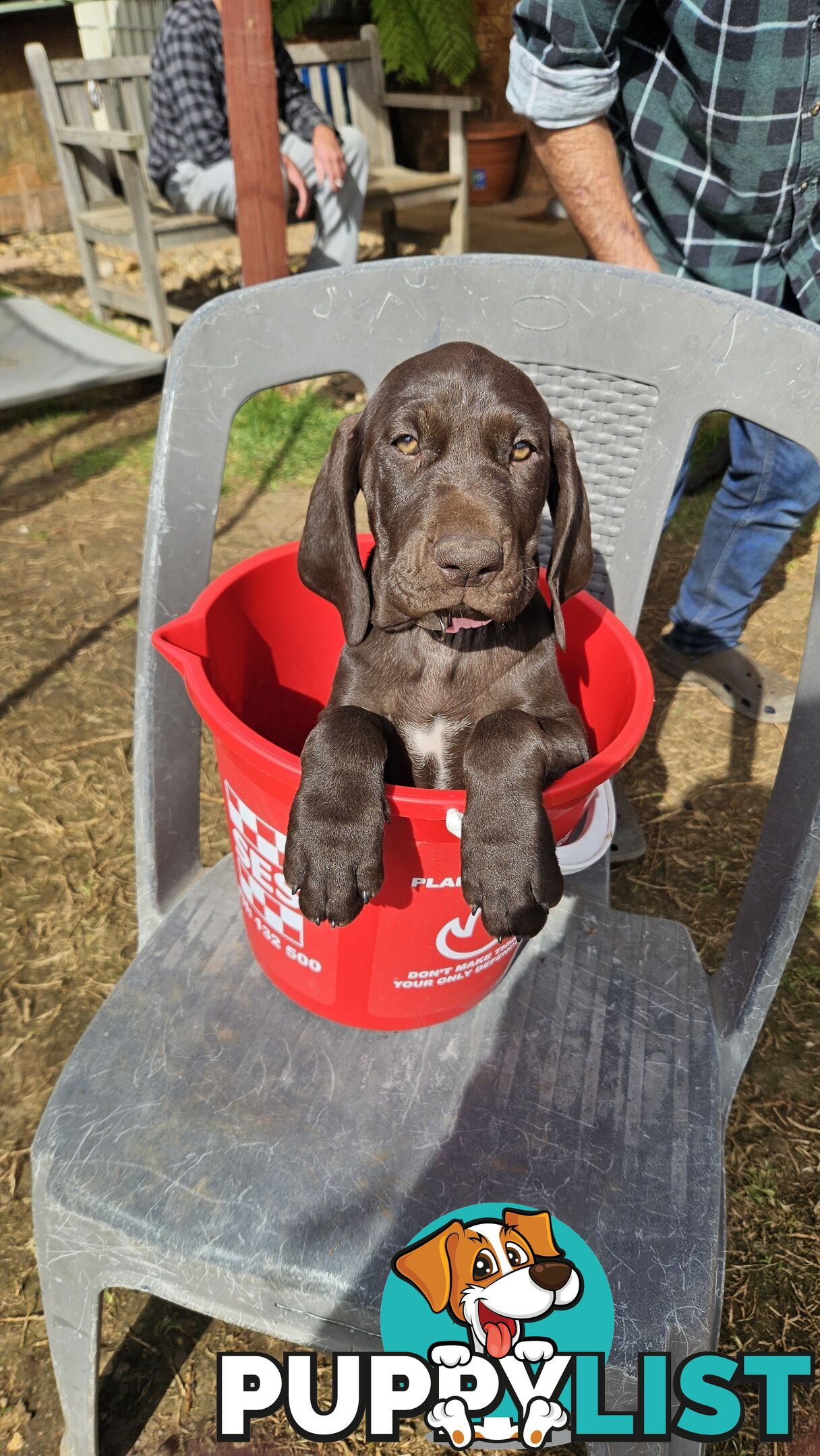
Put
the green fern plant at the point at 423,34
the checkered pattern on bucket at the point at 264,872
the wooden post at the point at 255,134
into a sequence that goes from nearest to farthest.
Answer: the checkered pattern on bucket at the point at 264,872
the wooden post at the point at 255,134
the green fern plant at the point at 423,34

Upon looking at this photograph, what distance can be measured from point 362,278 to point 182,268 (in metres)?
7.96

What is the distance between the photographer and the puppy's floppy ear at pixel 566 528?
1.96m

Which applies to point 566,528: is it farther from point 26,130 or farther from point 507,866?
point 26,130

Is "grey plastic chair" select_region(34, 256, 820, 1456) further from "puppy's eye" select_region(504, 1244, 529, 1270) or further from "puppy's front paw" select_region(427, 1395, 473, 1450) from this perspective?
"puppy's front paw" select_region(427, 1395, 473, 1450)

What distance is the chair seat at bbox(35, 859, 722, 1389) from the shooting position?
1.53 m

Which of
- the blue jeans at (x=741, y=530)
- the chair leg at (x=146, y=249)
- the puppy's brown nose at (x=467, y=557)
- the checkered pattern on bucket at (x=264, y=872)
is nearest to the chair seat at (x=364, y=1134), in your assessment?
the checkered pattern on bucket at (x=264, y=872)

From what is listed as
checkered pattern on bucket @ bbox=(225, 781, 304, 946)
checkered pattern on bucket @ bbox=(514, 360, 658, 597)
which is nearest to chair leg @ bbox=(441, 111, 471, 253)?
checkered pattern on bucket @ bbox=(514, 360, 658, 597)

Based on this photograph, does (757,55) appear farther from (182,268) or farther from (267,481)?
(182,268)

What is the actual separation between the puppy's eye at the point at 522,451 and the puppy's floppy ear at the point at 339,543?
0.33m

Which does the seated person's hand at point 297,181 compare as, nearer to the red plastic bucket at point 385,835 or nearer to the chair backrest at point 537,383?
the chair backrest at point 537,383

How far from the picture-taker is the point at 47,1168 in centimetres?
160

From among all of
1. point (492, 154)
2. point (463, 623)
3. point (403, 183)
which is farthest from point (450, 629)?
point (492, 154)

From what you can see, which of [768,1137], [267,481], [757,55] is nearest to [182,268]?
[267,481]

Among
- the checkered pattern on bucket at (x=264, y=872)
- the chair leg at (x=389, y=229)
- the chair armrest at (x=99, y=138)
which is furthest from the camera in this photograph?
the chair leg at (x=389, y=229)
